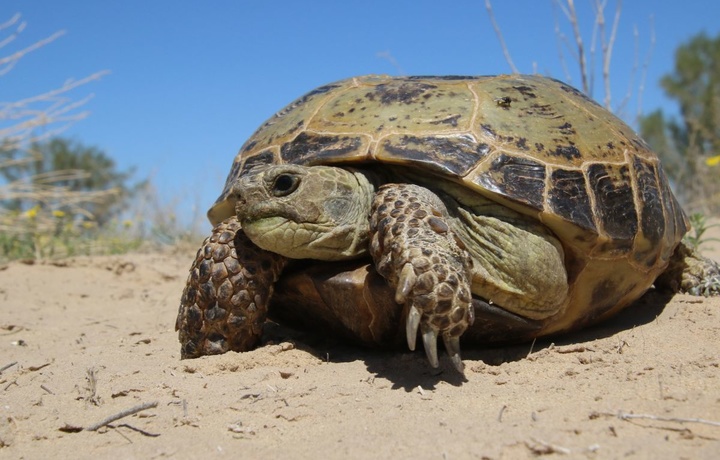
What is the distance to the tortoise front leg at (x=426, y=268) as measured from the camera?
8.21ft

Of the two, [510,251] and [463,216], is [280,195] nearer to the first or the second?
[463,216]

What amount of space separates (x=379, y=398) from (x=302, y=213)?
2.98ft

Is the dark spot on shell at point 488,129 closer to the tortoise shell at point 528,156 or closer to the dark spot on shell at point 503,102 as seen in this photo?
the tortoise shell at point 528,156

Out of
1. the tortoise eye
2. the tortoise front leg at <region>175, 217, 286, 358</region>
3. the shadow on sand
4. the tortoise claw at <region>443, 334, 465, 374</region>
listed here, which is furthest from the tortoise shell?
the tortoise claw at <region>443, 334, 465, 374</region>

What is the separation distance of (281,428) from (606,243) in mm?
1757

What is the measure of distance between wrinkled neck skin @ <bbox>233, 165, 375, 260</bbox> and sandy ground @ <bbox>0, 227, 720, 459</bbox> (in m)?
0.55

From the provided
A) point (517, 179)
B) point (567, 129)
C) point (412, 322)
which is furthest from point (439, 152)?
point (412, 322)

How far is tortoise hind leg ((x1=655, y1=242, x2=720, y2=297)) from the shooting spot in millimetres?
4180

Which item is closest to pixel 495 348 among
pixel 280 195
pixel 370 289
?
pixel 370 289

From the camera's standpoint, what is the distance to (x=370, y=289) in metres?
2.90

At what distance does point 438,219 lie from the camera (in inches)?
107

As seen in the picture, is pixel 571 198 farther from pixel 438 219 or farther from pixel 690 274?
pixel 690 274

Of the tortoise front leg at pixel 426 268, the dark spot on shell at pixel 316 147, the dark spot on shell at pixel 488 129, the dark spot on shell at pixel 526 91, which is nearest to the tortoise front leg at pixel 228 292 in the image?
the dark spot on shell at pixel 316 147

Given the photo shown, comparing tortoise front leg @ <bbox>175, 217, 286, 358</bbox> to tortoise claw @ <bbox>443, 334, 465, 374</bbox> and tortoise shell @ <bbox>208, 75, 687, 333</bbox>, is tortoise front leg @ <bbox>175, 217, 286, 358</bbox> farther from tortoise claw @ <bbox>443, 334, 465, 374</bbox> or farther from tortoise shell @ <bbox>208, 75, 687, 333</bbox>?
tortoise claw @ <bbox>443, 334, 465, 374</bbox>
